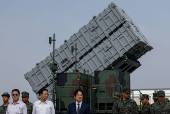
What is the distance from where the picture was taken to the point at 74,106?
533 cm

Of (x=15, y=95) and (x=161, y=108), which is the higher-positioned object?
(x=15, y=95)

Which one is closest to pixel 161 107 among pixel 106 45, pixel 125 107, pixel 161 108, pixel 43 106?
pixel 161 108

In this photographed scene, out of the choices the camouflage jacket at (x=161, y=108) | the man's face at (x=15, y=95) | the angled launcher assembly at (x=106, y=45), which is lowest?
the camouflage jacket at (x=161, y=108)

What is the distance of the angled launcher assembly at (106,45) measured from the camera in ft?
49.3

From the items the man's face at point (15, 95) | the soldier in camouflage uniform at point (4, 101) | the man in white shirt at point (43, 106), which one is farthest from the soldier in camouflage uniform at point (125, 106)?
the soldier in camouflage uniform at point (4, 101)

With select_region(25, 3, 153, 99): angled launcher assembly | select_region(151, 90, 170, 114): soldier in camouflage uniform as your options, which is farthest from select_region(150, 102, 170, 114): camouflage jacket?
select_region(25, 3, 153, 99): angled launcher assembly

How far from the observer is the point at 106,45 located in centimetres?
1533

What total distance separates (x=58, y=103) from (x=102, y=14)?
549 cm

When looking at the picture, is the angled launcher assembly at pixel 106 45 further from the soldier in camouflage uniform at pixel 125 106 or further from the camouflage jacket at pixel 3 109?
the soldier in camouflage uniform at pixel 125 106

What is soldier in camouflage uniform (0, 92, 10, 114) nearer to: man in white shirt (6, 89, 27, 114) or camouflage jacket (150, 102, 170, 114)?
man in white shirt (6, 89, 27, 114)

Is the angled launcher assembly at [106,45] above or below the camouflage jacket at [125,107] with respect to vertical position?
above

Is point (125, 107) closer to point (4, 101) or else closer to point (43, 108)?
point (43, 108)

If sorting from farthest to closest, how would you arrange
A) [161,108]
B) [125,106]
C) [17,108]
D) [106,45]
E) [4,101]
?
[106,45]
[4,101]
[161,108]
[17,108]
[125,106]

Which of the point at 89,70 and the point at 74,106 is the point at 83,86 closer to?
the point at 89,70
